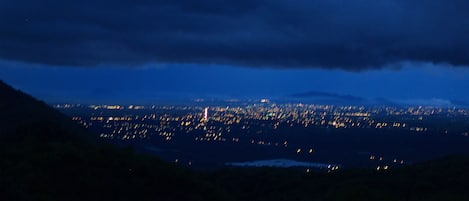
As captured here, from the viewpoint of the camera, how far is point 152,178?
22.0 m

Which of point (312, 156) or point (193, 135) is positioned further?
point (193, 135)

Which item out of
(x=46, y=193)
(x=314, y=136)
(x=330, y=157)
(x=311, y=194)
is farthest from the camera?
(x=314, y=136)

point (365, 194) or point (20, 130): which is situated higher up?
point (20, 130)

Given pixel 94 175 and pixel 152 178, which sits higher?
pixel 94 175

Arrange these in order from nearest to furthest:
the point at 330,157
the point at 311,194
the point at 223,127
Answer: the point at 311,194
the point at 330,157
the point at 223,127

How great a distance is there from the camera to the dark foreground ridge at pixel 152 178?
19.6 meters

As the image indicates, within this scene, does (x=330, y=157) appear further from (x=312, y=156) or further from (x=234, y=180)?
(x=234, y=180)

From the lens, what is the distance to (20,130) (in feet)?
99.3

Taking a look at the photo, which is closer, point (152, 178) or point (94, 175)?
point (94, 175)

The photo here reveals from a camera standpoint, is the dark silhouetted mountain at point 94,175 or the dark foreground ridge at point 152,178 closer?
the dark silhouetted mountain at point 94,175

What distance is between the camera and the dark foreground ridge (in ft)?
64.2

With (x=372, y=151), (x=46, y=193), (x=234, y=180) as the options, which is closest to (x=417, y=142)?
(x=372, y=151)

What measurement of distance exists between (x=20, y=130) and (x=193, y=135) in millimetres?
59129

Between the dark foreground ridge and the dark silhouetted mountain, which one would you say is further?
the dark foreground ridge
